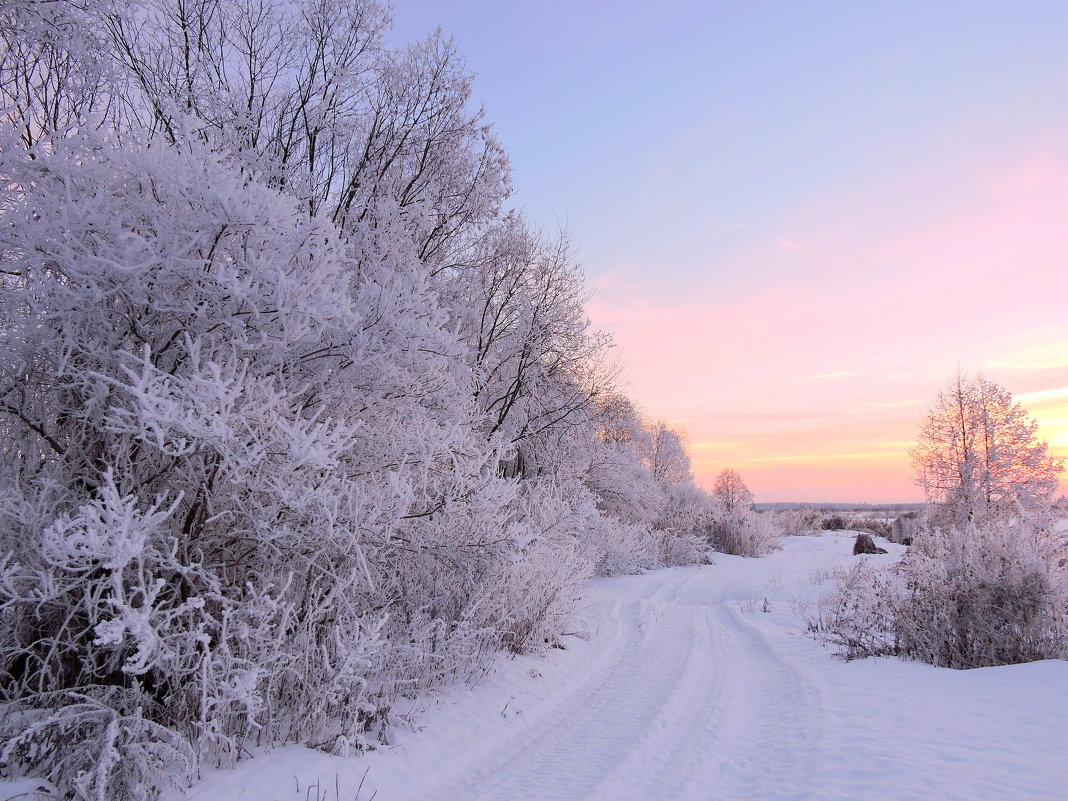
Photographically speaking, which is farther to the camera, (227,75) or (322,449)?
(227,75)

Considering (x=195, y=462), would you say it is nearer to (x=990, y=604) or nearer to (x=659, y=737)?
(x=659, y=737)

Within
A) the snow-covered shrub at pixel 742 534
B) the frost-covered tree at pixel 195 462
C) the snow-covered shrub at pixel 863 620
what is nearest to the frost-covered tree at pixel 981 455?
the snow-covered shrub at pixel 742 534

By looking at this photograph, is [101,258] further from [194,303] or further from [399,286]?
[399,286]

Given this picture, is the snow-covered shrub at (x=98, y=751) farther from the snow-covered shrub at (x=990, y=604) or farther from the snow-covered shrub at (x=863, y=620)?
the snow-covered shrub at (x=990, y=604)

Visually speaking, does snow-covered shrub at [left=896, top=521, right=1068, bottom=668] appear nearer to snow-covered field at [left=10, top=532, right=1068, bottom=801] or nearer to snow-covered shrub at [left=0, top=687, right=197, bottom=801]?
snow-covered field at [left=10, top=532, right=1068, bottom=801]

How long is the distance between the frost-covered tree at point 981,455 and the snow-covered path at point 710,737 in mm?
23542

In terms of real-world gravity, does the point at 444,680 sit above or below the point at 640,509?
below

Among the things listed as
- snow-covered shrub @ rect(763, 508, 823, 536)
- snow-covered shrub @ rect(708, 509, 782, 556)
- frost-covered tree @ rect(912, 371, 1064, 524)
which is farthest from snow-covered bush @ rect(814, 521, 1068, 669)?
snow-covered shrub @ rect(763, 508, 823, 536)

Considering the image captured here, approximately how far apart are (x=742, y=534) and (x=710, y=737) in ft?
67.0

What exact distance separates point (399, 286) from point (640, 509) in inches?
615

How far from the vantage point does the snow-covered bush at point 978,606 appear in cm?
632

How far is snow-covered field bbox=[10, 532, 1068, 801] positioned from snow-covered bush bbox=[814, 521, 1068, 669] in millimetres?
482

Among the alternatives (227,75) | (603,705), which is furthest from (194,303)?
(227,75)

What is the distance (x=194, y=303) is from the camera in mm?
3840
